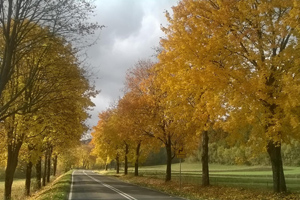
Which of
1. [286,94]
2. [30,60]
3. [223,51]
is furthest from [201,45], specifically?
[30,60]

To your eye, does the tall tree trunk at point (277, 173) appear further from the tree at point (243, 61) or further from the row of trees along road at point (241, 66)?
the tree at point (243, 61)

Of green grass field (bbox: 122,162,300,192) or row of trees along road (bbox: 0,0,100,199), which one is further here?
green grass field (bbox: 122,162,300,192)

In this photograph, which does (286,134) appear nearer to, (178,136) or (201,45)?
(201,45)

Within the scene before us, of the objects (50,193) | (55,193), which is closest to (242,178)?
(50,193)

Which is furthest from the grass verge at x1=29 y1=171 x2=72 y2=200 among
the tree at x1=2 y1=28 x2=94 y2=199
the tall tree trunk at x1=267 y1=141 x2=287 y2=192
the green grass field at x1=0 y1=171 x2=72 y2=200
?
the tall tree trunk at x1=267 y1=141 x2=287 y2=192

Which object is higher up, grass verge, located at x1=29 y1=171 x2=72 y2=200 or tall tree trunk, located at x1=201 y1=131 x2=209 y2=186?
tall tree trunk, located at x1=201 y1=131 x2=209 y2=186

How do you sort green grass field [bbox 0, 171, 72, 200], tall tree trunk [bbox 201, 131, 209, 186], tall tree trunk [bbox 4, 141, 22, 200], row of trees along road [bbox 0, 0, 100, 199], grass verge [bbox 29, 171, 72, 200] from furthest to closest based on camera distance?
tall tree trunk [bbox 201, 131, 209, 186] → tall tree trunk [bbox 4, 141, 22, 200] → green grass field [bbox 0, 171, 72, 200] → grass verge [bbox 29, 171, 72, 200] → row of trees along road [bbox 0, 0, 100, 199]

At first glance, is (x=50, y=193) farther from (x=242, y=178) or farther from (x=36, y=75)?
(x=242, y=178)

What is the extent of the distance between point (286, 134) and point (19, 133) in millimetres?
14138

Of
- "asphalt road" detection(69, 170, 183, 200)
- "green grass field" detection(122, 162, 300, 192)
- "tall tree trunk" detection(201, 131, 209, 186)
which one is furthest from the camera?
"green grass field" detection(122, 162, 300, 192)

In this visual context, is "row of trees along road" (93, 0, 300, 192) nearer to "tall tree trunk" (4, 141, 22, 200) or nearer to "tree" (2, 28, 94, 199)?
"tree" (2, 28, 94, 199)

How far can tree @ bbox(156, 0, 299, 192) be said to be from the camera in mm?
12688

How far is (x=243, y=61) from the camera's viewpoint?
46.0ft

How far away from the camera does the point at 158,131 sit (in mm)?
29938
